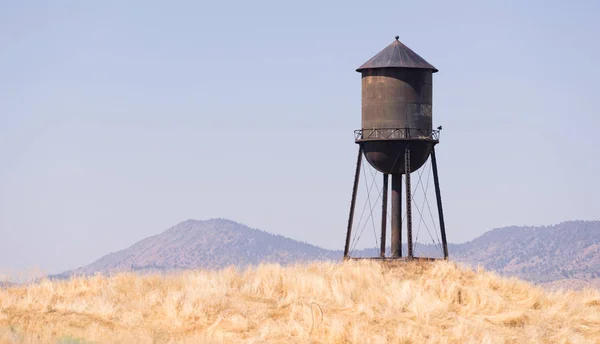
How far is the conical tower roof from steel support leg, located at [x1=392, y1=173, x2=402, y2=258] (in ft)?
16.2

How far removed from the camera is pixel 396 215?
156 ft

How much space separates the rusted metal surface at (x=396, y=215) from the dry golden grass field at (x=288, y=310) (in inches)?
328

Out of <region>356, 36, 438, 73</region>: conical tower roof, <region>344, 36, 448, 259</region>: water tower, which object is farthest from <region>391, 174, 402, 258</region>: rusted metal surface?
<region>356, 36, 438, 73</region>: conical tower roof

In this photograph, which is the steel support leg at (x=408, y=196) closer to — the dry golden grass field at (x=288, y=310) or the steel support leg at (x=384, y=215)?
the steel support leg at (x=384, y=215)

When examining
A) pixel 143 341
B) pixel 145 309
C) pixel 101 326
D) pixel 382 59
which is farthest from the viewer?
pixel 382 59

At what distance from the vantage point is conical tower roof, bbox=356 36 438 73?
46.5 metres

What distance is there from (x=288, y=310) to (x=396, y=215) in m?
16.3

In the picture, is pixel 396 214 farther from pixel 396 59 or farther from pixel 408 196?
pixel 396 59

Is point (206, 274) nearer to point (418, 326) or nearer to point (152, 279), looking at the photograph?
point (152, 279)

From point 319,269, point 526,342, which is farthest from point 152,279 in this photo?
point 526,342

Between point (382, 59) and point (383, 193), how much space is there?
6.34m

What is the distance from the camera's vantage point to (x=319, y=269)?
41344mm

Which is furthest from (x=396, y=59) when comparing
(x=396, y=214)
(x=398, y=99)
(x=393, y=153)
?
(x=396, y=214)

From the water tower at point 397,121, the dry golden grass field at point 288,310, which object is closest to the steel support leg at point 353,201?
the water tower at point 397,121
